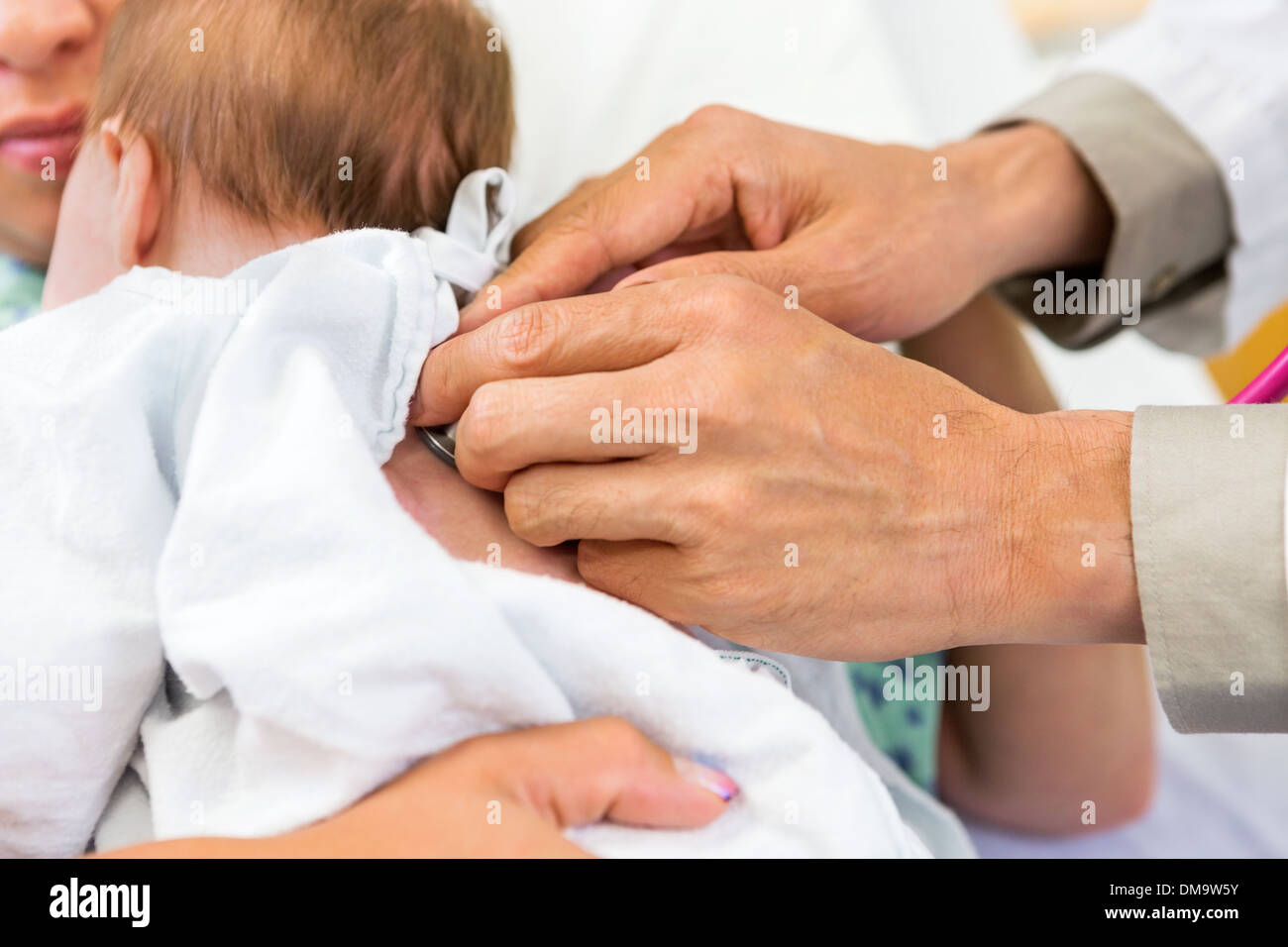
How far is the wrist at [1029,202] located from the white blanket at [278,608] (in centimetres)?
53

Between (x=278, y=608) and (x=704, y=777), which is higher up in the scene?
(x=278, y=608)

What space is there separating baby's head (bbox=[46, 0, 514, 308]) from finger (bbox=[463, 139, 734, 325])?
0.34 feet

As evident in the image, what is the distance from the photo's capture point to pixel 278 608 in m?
0.52

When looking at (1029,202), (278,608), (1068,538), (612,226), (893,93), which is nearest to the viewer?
(278,608)


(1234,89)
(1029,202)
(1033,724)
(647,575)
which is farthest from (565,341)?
(1234,89)

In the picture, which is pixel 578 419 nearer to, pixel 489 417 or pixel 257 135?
pixel 489 417

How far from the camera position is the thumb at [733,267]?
2.27ft

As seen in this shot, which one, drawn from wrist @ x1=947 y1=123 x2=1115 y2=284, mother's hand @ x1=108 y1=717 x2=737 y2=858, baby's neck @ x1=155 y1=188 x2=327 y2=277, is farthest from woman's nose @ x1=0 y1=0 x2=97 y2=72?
wrist @ x1=947 y1=123 x2=1115 y2=284

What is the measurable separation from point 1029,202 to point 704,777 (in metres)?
0.64

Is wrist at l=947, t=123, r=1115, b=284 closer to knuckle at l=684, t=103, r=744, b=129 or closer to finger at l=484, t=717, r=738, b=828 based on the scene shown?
knuckle at l=684, t=103, r=744, b=129

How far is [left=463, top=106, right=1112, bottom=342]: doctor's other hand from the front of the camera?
2.39ft
